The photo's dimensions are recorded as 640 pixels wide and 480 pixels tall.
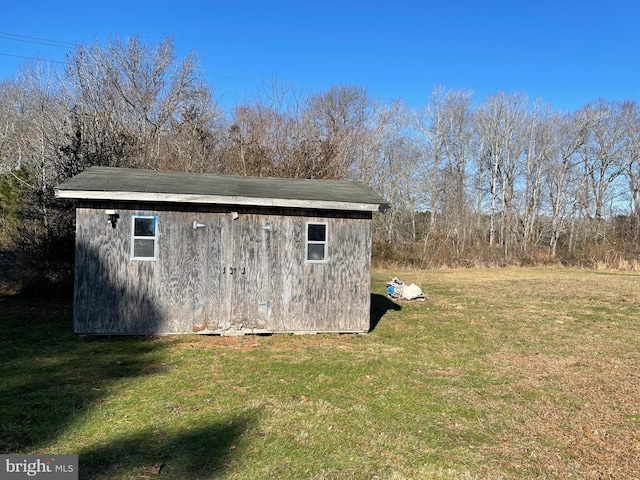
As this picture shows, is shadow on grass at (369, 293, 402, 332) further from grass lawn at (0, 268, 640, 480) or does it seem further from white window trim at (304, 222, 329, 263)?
white window trim at (304, 222, 329, 263)

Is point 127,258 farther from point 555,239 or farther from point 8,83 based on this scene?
point 555,239

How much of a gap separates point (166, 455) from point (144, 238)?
188 inches

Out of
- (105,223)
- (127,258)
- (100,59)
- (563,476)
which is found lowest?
(563,476)

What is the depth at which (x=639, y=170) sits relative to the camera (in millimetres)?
30109

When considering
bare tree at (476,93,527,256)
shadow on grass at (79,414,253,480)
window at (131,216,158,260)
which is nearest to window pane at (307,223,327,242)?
window at (131,216,158,260)

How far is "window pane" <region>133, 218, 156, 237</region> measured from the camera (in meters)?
7.55

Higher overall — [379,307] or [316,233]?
[316,233]

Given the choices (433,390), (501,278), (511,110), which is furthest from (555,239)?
(433,390)

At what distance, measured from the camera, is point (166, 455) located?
352 cm

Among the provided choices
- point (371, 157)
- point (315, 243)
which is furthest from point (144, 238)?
point (371, 157)

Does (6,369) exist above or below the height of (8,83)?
below

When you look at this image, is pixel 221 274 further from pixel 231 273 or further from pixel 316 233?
pixel 316 233

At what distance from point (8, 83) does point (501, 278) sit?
2946cm

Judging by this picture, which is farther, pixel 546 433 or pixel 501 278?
pixel 501 278
